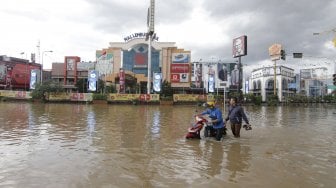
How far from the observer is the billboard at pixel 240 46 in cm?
3878

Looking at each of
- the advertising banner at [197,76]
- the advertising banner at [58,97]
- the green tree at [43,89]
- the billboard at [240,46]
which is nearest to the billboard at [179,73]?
the advertising banner at [197,76]

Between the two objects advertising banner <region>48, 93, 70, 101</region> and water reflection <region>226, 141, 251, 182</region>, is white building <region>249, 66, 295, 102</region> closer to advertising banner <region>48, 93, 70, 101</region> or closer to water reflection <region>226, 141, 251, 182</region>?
advertising banner <region>48, 93, 70, 101</region>

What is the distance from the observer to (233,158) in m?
8.76

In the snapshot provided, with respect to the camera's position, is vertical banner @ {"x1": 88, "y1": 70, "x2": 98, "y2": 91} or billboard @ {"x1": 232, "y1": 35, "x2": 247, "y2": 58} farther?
vertical banner @ {"x1": 88, "y1": 70, "x2": 98, "y2": 91}

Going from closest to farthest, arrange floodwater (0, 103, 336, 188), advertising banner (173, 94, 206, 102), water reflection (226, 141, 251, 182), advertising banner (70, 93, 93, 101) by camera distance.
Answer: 1. floodwater (0, 103, 336, 188)
2. water reflection (226, 141, 251, 182)
3. advertising banner (70, 93, 93, 101)
4. advertising banner (173, 94, 206, 102)

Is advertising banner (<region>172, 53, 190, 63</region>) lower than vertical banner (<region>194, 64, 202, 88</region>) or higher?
higher

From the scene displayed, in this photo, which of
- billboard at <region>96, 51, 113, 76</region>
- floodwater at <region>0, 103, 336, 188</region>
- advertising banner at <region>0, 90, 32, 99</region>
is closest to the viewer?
floodwater at <region>0, 103, 336, 188</region>

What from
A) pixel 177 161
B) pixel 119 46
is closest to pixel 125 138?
pixel 177 161

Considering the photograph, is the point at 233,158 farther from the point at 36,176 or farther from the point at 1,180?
the point at 1,180

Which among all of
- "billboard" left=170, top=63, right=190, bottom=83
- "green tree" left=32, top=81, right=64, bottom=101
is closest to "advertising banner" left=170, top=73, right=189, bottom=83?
"billboard" left=170, top=63, right=190, bottom=83

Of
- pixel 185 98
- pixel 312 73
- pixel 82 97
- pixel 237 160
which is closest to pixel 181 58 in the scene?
pixel 185 98

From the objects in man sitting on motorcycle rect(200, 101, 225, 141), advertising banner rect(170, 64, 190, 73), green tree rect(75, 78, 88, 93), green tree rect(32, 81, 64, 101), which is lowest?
man sitting on motorcycle rect(200, 101, 225, 141)

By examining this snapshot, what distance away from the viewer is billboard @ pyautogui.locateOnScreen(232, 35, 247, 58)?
3878 cm

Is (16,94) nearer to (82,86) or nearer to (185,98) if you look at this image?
(185,98)
